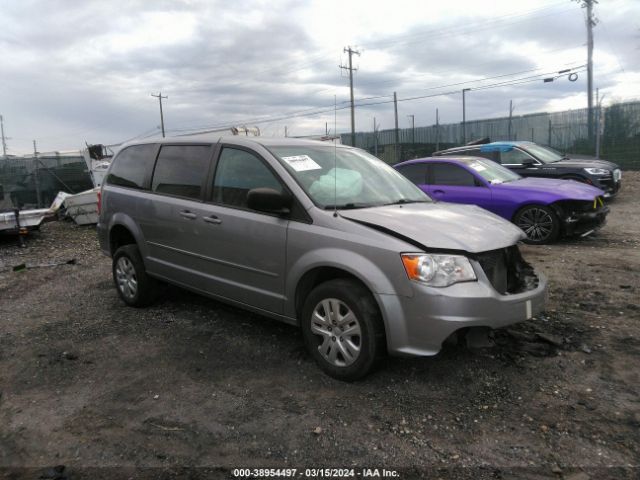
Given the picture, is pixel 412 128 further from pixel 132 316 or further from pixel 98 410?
pixel 98 410

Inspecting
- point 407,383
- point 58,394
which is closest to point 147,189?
point 58,394

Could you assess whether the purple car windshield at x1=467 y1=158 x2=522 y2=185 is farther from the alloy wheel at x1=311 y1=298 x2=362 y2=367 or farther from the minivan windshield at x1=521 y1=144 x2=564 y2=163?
the alloy wheel at x1=311 y1=298 x2=362 y2=367

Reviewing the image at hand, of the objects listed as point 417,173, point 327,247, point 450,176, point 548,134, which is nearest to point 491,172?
point 450,176

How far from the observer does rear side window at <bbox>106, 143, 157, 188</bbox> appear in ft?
17.3

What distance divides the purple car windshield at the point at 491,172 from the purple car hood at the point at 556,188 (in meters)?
0.18

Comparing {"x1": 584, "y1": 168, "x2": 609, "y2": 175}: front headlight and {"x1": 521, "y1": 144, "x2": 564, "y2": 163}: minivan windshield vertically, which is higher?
{"x1": 521, "y1": 144, "x2": 564, "y2": 163}: minivan windshield

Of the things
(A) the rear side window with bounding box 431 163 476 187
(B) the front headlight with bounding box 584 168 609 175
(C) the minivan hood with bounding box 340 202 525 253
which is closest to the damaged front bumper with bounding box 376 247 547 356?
(C) the minivan hood with bounding box 340 202 525 253

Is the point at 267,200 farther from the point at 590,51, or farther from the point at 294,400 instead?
the point at 590,51

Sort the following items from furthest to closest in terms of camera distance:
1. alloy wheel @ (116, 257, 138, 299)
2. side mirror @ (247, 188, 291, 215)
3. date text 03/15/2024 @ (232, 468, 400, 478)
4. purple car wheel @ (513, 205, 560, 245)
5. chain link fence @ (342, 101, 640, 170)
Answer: chain link fence @ (342, 101, 640, 170) → purple car wheel @ (513, 205, 560, 245) → alloy wheel @ (116, 257, 138, 299) → side mirror @ (247, 188, 291, 215) → date text 03/15/2024 @ (232, 468, 400, 478)

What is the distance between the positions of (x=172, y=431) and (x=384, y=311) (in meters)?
1.51

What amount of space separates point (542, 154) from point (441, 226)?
9.38m

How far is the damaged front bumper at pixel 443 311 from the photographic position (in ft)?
10.2

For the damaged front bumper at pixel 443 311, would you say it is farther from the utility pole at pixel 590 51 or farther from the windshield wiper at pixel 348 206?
the utility pole at pixel 590 51

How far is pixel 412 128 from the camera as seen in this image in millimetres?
26406
